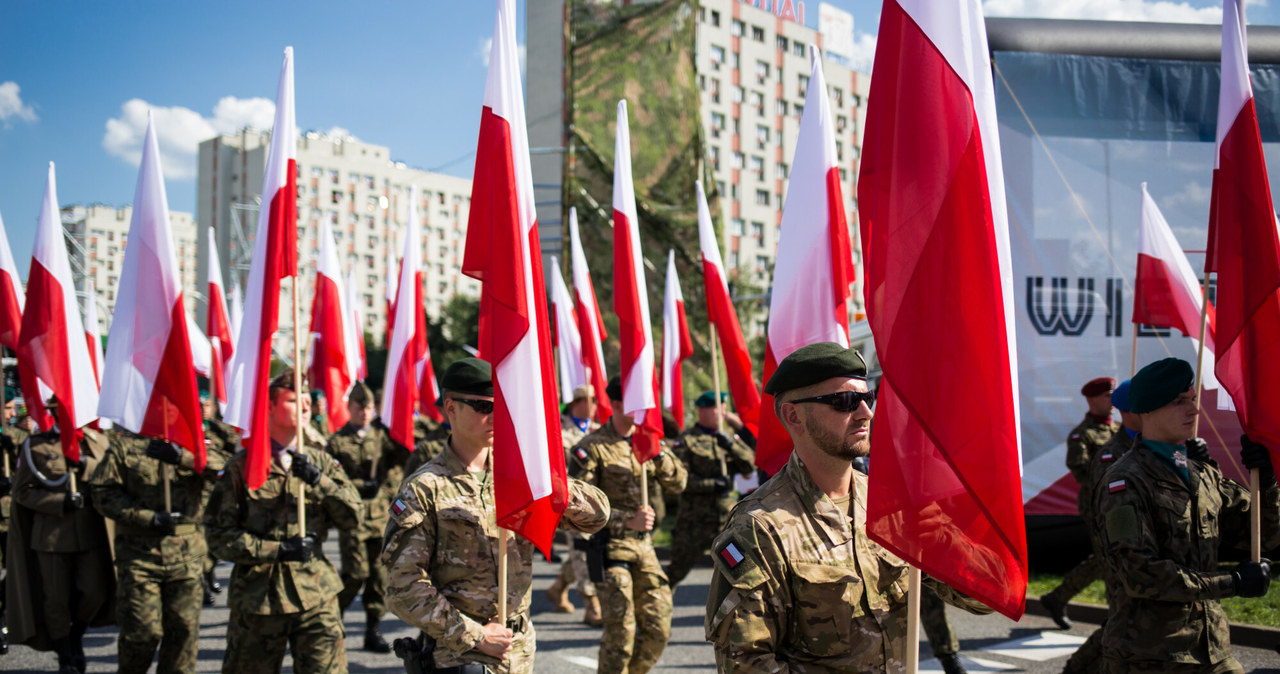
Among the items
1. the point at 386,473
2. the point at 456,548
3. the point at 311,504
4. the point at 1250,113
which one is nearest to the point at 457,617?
the point at 456,548

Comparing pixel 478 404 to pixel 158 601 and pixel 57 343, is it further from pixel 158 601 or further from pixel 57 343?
pixel 57 343

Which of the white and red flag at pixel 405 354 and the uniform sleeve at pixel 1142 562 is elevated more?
the white and red flag at pixel 405 354

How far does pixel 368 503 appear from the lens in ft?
31.9

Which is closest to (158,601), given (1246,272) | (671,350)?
(671,350)

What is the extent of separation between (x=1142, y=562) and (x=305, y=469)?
13.8 ft

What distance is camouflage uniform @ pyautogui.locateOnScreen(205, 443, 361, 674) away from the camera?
5496 mm

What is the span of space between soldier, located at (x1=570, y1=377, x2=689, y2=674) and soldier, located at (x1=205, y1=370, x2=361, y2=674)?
65.8 inches

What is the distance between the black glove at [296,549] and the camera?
18.1 ft

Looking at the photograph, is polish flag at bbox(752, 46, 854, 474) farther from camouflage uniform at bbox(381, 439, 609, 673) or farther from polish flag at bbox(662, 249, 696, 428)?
polish flag at bbox(662, 249, 696, 428)

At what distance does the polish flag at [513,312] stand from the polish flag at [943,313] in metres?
1.60

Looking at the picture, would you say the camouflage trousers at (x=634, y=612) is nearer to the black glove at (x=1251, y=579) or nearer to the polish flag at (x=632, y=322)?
the polish flag at (x=632, y=322)

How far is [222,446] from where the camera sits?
8.16 m

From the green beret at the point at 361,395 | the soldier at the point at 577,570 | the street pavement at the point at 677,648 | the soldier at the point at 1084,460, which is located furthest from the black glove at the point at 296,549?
the soldier at the point at 1084,460

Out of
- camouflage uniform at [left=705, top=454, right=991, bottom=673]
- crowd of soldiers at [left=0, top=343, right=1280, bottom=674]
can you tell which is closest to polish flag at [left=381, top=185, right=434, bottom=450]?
crowd of soldiers at [left=0, top=343, right=1280, bottom=674]
